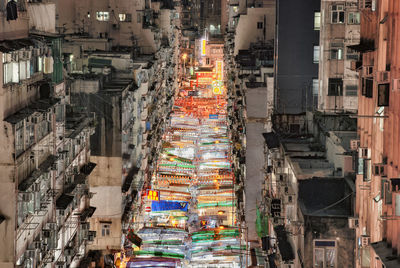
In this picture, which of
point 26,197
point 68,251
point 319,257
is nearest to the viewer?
point 26,197

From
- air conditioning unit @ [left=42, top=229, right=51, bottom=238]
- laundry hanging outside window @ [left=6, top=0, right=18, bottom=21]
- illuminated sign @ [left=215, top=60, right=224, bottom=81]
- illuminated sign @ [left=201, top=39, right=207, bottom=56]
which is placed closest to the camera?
laundry hanging outside window @ [left=6, top=0, right=18, bottom=21]

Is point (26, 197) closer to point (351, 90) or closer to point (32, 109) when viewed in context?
point (32, 109)

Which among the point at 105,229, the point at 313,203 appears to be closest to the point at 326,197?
the point at 313,203

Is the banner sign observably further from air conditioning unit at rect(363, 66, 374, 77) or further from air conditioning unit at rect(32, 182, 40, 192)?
air conditioning unit at rect(363, 66, 374, 77)

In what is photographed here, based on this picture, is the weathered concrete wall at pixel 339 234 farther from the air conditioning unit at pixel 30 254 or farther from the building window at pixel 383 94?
the air conditioning unit at pixel 30 254

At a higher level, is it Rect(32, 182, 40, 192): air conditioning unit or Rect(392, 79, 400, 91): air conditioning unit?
Rect(392, 79, 400, 91): air conditioning unit

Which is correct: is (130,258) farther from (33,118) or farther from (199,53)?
(199,53)

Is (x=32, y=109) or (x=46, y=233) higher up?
(x=32, y=109)

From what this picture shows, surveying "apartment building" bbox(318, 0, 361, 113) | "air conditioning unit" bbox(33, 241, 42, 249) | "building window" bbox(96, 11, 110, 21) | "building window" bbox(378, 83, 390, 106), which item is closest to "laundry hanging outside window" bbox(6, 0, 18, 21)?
"air conditioning unit" bbox(33, 241, 42, 249)
